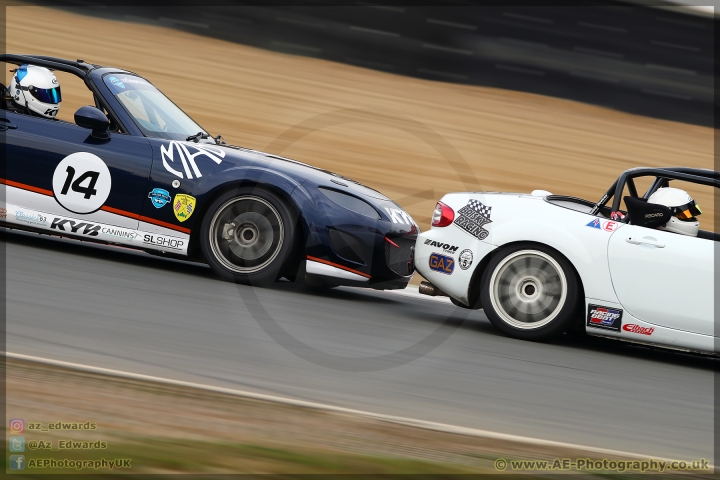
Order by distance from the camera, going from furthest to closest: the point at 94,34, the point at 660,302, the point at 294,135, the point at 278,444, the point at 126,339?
the point at 94,34 < the point at 294,135 < the point at 660,302 < the point at 126,339 < the point at 278,444

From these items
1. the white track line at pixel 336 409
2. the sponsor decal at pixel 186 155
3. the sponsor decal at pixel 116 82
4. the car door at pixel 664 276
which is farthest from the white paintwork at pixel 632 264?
the sponsor decal at pixel 116 82

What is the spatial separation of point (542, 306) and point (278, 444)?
306 centimetres

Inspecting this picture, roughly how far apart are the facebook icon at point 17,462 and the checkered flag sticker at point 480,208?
4068mm

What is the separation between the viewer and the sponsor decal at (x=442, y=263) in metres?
6.70

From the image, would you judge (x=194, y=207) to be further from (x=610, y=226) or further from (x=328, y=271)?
(x=610, y=226)

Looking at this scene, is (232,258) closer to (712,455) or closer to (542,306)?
(542,306)

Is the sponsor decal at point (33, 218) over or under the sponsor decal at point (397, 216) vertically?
under

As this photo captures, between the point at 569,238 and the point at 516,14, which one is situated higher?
the point at 516,14

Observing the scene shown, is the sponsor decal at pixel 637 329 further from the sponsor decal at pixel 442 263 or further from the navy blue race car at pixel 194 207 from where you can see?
the navy blue race car at pixel 194 207

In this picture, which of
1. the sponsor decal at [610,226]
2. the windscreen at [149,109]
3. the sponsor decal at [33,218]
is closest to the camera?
the sponsor decal at [610,226]

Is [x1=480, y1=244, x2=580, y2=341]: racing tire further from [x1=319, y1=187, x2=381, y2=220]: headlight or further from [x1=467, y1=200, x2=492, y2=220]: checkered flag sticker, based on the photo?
[x1=319, y1=187, x2=381, y2=220]: headlight

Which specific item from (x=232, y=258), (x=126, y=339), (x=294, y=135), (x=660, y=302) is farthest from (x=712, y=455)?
(x=294, y=135)

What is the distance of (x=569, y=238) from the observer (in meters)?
6.28

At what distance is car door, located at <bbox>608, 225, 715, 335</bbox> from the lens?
600 cm
